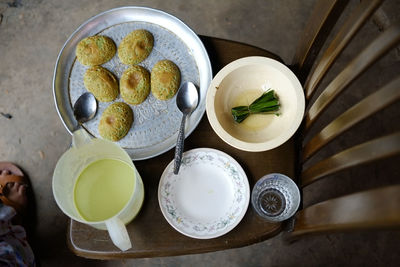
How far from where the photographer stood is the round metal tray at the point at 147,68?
2.74 ft

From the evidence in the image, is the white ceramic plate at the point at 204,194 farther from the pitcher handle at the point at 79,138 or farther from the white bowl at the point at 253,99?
the pitcher handle at the point at 79,138

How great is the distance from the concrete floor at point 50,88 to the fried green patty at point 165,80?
32.9 inches

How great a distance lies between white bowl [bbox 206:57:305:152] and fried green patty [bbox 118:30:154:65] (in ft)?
0.74

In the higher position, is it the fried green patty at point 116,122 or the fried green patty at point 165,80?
the fried green patty at point 165,80

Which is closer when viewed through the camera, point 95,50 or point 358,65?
point 358,65

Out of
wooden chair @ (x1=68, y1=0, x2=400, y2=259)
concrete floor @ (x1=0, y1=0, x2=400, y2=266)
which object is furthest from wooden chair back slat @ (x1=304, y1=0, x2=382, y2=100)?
concrete floor @ (x1=0, y1=0, x2=400, y2=266)

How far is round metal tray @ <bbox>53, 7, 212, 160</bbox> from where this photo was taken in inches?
32.9

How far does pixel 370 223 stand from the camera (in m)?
0.45

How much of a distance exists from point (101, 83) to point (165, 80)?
0.17 m

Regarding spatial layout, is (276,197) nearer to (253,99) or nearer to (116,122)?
(253,99)

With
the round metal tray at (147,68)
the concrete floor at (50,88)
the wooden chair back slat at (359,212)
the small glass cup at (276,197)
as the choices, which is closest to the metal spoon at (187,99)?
the round metal tray at (147,68)

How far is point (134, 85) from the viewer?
2.81 ft

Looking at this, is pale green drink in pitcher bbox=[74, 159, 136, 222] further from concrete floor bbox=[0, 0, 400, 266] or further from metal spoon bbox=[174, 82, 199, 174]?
concrete floor bbox=[0, 0, 400, 266]

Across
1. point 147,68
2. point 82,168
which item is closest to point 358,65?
point 147,68
